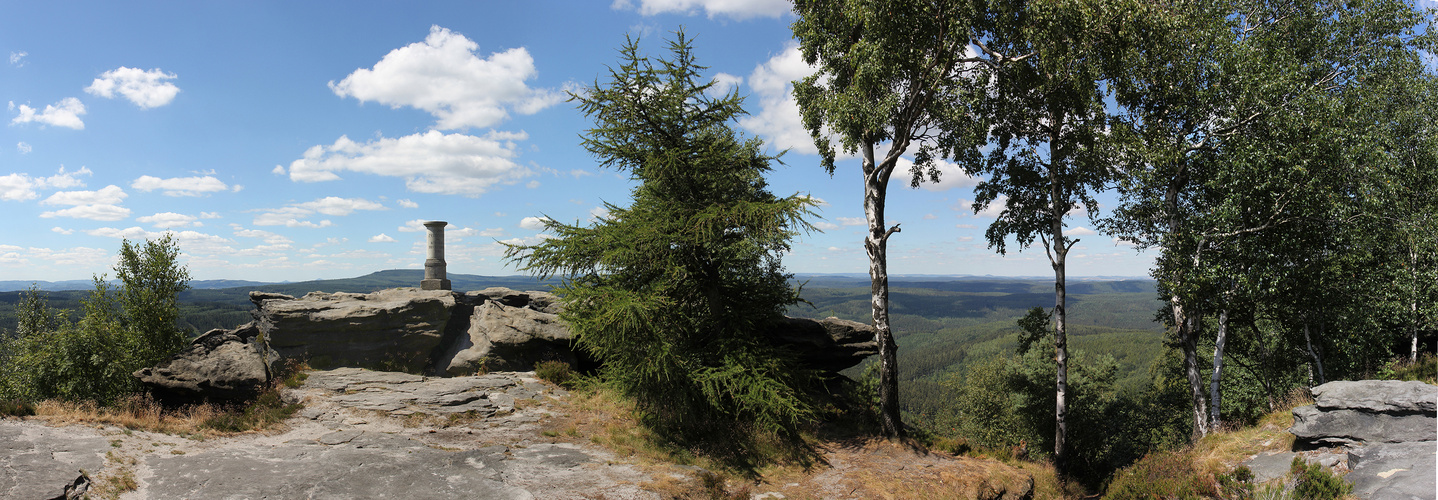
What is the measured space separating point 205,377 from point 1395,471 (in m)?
24.0

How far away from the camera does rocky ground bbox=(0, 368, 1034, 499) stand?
909 centimetres

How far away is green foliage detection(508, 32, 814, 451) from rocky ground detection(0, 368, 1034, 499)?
1.70m

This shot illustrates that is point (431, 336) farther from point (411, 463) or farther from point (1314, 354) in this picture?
point (1314, 354)

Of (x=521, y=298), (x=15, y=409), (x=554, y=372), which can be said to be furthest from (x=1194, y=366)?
(x=15, y=409)

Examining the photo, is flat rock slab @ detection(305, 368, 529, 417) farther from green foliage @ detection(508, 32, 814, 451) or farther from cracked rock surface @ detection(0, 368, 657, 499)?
green foliage @ detection(508, 32, 814, 451)

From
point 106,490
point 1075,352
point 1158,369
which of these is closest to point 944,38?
point 106,490

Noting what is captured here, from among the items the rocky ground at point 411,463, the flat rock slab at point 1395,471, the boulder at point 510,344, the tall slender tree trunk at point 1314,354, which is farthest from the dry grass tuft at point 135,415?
the tall slender tree trunk at point 1314,354

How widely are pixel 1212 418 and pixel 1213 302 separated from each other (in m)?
3.84

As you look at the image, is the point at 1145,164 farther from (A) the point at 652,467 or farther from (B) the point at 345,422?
(B) the point at 345,422

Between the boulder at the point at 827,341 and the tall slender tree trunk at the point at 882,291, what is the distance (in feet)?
8.84

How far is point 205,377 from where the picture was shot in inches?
530

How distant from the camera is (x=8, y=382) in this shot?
15922 millimetres

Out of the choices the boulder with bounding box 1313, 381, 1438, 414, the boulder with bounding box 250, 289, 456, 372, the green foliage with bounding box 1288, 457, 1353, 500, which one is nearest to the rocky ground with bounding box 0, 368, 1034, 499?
the boulder with bounding box 250, 289, 456, 372

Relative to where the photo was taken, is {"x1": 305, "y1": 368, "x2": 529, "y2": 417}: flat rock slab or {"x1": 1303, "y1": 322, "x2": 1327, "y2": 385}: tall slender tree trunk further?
{"x1": 1303, "y1": 322, "x2": 1327, "y2": 385}: tall slender tree trunk
